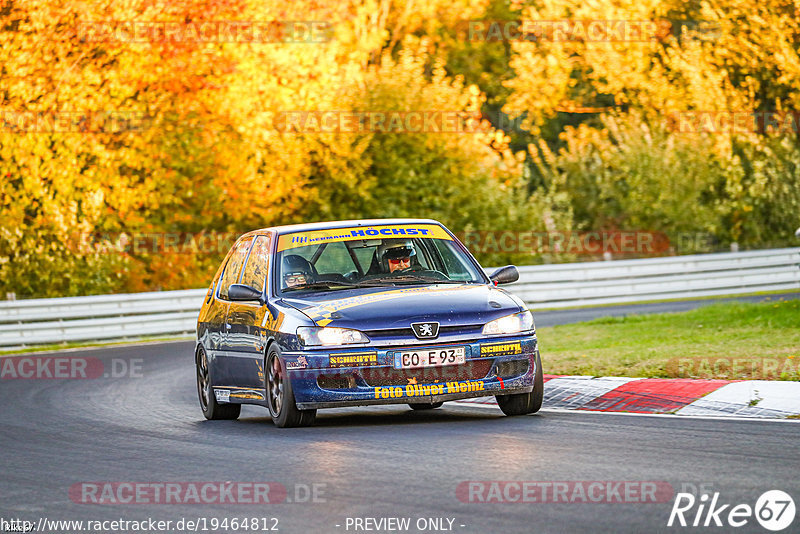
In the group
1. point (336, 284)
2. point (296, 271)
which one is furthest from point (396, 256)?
point (296, 271)

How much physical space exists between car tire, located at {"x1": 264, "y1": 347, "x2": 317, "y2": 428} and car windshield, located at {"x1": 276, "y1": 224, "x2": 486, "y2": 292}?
2.48ft

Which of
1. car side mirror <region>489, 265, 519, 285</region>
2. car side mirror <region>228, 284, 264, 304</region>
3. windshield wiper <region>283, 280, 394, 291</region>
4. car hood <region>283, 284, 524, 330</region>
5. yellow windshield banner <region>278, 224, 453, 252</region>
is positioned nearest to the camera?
car hood <region>283, 284, 524, 330</region>

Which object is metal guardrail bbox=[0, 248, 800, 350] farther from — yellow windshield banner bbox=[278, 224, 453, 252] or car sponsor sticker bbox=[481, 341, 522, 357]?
car sponsor sticker bbox=[481, 341, 522, 357]

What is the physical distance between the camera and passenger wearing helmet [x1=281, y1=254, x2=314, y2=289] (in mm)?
11531

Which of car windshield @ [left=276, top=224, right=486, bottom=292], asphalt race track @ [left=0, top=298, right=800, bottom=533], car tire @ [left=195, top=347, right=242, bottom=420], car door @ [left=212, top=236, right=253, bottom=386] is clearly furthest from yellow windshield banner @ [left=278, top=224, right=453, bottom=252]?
car tire @ [left=195, top=347, right=242, bottom=420]

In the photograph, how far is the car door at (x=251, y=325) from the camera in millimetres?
11344

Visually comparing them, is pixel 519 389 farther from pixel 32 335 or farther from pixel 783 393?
pixel 32 335

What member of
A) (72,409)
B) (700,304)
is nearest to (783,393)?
(72,409)

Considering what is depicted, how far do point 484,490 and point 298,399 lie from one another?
10.7ft

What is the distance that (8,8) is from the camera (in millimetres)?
29906

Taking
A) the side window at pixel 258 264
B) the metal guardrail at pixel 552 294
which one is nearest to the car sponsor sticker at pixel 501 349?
the side window at pixel 258 264

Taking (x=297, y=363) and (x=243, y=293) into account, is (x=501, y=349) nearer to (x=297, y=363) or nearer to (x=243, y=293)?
(x=297, y=363)

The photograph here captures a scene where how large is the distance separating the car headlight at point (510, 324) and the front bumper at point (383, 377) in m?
0.08

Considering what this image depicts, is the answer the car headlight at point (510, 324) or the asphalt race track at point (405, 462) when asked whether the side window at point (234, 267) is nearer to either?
the asphalt race track at point (405, 462)
